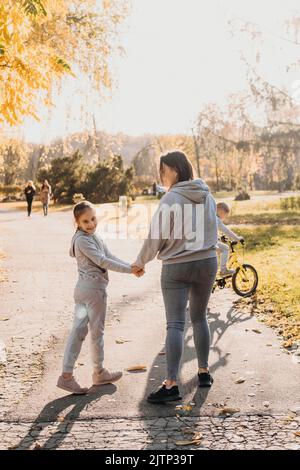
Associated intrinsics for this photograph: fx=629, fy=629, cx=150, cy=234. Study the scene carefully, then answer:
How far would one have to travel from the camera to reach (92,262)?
5.35 m

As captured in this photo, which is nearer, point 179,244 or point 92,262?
point 179,244

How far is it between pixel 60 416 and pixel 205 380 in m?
1.29

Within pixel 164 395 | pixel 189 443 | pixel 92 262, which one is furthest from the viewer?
pixel 92 262

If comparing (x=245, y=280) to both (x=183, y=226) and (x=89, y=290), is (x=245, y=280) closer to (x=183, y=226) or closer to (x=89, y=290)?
(x=89, y=290)

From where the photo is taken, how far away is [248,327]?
295 inches

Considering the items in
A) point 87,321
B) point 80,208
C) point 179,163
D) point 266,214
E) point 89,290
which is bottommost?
point 266,214

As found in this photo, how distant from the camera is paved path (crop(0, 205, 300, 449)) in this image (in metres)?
4.29

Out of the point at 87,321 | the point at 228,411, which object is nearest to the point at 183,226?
the point at 87,321

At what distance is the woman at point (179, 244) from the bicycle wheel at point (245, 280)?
4427 millimetres

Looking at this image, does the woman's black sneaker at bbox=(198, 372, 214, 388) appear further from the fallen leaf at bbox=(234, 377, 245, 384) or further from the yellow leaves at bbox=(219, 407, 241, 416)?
the yellow leaves at bbox=(219, 407, 241, 416)

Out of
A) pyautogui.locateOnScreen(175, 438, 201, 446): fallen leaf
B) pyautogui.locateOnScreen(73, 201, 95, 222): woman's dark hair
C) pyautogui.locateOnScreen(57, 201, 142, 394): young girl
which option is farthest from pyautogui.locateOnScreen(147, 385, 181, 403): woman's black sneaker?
pyautogui.locateOnScreen(73, 201, 95, 222): woman's dark hair

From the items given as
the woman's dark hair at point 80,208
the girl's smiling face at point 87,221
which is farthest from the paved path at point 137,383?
the woman's dark hair at point 80,208
